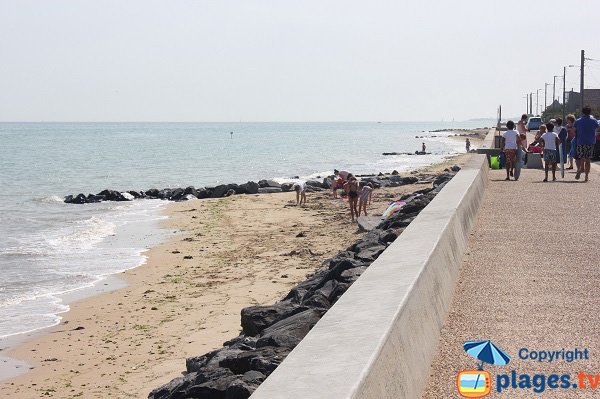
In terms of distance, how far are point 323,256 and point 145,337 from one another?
18.4ft

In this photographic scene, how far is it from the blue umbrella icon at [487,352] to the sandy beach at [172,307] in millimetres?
4369

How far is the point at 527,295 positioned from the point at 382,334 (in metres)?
2.95

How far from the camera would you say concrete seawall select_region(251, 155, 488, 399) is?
3.45 metres

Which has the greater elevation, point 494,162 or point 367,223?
point 494,162

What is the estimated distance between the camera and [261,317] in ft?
29.8

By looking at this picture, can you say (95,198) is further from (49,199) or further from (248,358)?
(248,358)

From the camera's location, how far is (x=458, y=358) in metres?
5.07

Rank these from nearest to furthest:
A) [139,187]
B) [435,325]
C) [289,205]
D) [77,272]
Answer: [435,325], [77,272], [289,205], [139,187]

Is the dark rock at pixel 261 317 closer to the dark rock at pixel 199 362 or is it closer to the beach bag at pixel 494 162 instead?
the dark rock at pixel 199 362

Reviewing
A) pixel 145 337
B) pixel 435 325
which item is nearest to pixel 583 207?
pixel 145 337

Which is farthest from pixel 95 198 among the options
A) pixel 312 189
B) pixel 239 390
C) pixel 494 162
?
pixel 239 390

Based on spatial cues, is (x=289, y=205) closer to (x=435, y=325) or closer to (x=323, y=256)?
(x=323, y=256)

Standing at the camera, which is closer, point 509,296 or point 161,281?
point 509,296

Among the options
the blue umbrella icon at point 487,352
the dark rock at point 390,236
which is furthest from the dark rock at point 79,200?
the blue umbrella icon at point 487,352
